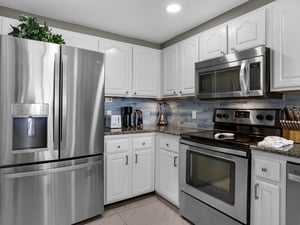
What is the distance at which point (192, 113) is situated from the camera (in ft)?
9.31

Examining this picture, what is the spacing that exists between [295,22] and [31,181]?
8.66ft

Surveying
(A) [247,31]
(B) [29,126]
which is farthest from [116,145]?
(A) [247,31]

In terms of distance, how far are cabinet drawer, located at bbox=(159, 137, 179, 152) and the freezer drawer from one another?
2.74 feet

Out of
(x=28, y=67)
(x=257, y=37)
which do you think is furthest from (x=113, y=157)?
(x=257, y=37)

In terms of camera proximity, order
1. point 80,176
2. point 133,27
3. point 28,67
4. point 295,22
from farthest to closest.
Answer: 1. point 133,27
2. point 80,176
3. point 28,67
4. point 295,22

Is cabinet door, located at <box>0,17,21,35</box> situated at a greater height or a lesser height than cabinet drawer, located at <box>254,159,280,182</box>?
greater

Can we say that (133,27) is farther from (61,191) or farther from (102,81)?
(61,191)

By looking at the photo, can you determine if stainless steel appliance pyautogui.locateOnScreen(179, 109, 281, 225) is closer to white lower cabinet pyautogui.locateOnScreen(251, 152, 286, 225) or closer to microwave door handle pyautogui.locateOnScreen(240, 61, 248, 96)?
white lower cabinet pyautogui.locateOnScreen(251, 152, 286, 225)

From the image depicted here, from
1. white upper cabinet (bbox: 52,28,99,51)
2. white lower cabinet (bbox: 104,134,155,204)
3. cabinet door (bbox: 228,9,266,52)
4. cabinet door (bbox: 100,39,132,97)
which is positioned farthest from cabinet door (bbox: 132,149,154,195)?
cabinet door (bbox: 228,9,266,52)

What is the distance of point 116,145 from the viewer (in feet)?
7.70

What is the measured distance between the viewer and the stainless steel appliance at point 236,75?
1.69 m

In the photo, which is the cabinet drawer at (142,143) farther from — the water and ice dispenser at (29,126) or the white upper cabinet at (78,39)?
the white upper cabinet at (78,39)

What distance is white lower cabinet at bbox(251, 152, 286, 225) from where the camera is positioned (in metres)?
1.34

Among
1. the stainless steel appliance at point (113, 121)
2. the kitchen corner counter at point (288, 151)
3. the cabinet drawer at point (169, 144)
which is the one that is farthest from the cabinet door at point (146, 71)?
the kitchen corner counter at point (288, 151)
